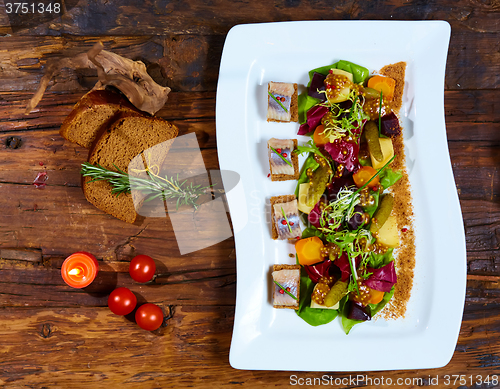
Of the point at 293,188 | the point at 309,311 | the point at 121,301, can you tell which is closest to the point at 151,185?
the point at 121,301

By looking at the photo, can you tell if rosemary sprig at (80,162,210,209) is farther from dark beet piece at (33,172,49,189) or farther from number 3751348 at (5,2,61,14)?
number 3751348 at (5,2,61,14)

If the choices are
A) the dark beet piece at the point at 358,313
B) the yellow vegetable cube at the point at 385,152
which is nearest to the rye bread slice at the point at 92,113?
the yellow vegetable cube at the point at 385,152

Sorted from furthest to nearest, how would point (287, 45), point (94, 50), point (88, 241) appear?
point (88, 241) → point (287, 45) → point (94, 50)

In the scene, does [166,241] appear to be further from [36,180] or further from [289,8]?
[289,8]

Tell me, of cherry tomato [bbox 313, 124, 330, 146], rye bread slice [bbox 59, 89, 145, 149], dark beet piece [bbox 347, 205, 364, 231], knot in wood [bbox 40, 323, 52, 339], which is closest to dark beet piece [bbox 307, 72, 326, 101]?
cherry tomato [bbox 313, 124, 330, 146]

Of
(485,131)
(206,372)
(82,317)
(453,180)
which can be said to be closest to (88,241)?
(82,317)

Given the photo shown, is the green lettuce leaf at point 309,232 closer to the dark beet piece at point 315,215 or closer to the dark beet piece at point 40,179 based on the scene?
the dark beet piece at point 315,215
